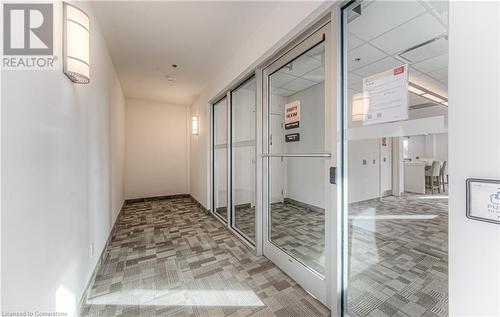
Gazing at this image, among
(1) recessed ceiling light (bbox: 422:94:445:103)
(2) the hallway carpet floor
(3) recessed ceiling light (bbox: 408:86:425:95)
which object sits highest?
(3) recessed ceiling light (bbox: 408:86:425:95)

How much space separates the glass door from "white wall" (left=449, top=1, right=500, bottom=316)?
0.78 m

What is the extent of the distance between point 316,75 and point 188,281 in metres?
2.49

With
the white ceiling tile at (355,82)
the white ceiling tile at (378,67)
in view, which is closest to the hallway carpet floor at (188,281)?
the white ceiling tile at (355,82)

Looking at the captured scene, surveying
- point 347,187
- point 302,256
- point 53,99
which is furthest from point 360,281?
point 53,99

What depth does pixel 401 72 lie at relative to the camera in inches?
49.5

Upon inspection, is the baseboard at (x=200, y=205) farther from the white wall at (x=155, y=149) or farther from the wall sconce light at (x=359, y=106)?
the wall sconce light at (x=359, y=106)

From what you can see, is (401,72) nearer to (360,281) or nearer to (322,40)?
(322,40)

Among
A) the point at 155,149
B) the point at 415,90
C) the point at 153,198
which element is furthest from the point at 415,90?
the point at 153,198

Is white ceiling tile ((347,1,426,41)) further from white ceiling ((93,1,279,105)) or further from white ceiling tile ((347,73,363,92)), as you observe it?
white ceiling ((93,1,279,105))

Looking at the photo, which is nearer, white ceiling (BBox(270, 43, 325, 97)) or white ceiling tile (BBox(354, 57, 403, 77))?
white ceiling tile (BBox(354, 57, 403, 77))

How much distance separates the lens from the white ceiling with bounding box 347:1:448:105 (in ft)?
3.67

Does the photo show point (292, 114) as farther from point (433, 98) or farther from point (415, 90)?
point (433, 98)

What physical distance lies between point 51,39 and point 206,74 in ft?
8.95

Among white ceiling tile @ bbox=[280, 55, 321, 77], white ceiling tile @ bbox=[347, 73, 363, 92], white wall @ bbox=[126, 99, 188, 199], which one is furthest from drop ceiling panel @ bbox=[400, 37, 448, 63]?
white wall @ bbox=[126, 99, 188, 199]
